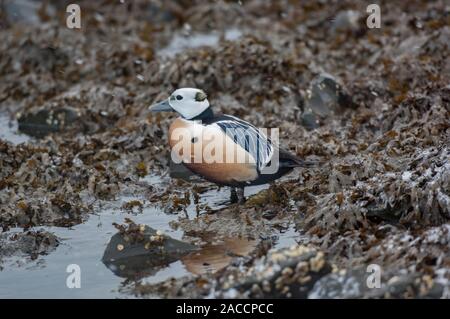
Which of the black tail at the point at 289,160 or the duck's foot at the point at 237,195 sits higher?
the black tail at the point at 289,160

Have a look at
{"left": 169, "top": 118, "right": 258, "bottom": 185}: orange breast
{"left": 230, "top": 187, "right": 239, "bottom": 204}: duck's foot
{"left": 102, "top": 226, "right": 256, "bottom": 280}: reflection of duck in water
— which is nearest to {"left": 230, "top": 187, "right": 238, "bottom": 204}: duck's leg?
{"left": 230, "top": 187, "right": 239, "bottom": 204}: duck's foot

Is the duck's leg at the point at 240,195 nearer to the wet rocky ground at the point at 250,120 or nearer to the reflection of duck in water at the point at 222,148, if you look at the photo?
the reflection of duck in water at the point at 222,148

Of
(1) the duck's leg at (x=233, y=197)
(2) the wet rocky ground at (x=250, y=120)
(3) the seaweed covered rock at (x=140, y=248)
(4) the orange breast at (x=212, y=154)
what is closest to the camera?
(2) the wet rocky ground at (x=250, y=120)

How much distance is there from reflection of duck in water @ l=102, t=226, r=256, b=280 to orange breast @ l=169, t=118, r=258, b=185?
0.78 metres

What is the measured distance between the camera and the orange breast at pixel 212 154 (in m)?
7.77

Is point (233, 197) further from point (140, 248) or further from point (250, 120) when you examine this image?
point (250, 120)

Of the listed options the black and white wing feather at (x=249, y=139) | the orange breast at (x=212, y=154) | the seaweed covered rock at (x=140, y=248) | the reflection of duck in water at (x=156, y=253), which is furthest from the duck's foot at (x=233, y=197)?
the seaweed covered rock at (x=140, y=248)

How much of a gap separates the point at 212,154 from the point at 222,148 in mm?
110

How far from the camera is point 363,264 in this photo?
6457mm

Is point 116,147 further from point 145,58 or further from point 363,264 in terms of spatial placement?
point 363,264

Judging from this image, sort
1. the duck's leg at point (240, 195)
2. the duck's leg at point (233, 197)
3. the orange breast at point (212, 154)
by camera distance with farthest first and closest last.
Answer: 1. the duck's leg at point (233, 197)
2. the duck's leg at point (240, 195)
3. the orange breast at point (212, 154)

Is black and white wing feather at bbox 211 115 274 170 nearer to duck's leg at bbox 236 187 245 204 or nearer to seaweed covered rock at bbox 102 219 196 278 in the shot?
duck's leg at bbox 236 187 245 204

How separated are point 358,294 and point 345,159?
316 cm

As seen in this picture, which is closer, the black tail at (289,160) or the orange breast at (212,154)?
the orange breast at (212,154)
